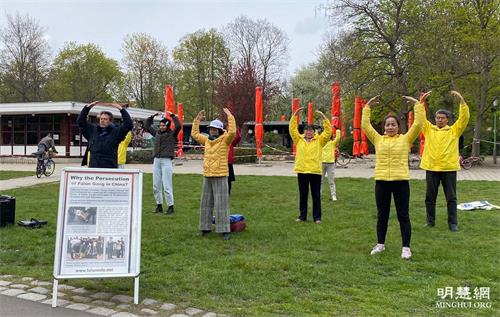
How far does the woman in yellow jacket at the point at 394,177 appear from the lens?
5.64 meters

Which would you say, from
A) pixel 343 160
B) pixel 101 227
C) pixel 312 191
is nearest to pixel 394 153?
pixel 312 191

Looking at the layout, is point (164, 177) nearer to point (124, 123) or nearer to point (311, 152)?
point (311, 152)

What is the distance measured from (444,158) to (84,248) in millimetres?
5514

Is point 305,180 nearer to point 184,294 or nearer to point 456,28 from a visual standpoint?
point 184,294

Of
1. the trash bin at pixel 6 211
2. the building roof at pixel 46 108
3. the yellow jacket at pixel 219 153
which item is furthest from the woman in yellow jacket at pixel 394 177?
the building roof at pixel 46 108

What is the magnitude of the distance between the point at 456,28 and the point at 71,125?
78.0 ft

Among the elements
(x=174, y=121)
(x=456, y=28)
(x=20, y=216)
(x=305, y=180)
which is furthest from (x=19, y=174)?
(x=456, y=28)

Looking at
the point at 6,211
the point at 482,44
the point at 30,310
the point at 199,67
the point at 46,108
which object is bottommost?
the point at 30,310

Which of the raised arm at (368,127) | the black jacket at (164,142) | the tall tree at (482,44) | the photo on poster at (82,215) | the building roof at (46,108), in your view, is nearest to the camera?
the photo on poster at (82,215)

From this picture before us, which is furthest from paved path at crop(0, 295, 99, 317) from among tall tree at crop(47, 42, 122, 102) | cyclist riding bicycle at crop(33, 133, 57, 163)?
tall tree at crop(47, 42, 122, 102)

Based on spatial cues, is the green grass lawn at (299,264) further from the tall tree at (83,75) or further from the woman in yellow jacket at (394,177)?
the tall tree at (83,75)

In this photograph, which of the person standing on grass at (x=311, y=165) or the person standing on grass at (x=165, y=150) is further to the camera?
the person standing on grass at (x=165, y=150)

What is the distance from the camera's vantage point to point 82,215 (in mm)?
4398

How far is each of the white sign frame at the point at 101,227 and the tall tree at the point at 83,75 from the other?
41.7 meters
